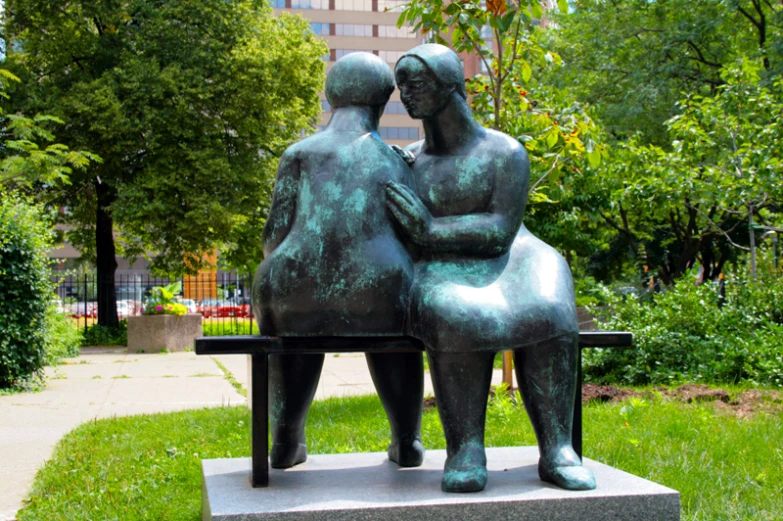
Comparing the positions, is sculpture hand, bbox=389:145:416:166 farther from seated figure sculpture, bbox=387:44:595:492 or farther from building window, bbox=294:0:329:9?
building window, bbox=294:0:329:9

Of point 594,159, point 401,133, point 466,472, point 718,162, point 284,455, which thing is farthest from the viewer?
point 401,133

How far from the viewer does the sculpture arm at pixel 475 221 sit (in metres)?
3.46

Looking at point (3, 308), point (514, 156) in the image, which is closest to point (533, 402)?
point (514, 156)

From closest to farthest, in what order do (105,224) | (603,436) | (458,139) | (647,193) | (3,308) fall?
(458,139), (603,436), (3,308), (647,193), (105,224)

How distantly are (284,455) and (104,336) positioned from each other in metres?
16.7

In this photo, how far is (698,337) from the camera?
920 cm

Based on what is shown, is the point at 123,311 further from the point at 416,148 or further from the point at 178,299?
the point at 416,148

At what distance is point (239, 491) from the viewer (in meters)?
3.34

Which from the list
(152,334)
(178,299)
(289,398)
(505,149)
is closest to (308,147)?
(505,149)

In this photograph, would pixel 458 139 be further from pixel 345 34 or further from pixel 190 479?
pixel 345 34

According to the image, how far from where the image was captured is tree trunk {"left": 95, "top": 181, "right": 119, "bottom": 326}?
2004 cm

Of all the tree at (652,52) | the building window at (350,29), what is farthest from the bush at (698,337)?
the building window at (350,29)

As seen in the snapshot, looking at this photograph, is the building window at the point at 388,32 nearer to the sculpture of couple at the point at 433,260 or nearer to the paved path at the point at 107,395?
the paved path at the point at 107,395

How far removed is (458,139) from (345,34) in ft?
199
